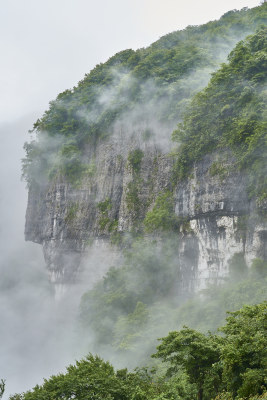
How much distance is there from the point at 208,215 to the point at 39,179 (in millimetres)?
24644

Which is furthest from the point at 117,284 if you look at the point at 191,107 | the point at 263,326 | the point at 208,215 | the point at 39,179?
the point at 263,326

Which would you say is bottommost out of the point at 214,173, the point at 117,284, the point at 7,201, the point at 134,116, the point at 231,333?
the point at 231,333

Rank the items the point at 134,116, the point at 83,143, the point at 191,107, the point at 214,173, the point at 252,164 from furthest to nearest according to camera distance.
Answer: the point at 83,143
the point at 134,116
the point at 191,107
the point at 214,173
the point at 252,164

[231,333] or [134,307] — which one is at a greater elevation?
[134,307]

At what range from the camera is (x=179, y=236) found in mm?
31891

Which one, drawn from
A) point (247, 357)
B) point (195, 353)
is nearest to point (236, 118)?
point (195, 353)

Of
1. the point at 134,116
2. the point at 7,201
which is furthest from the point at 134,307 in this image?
the point at 7,201

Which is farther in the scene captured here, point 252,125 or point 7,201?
point 7,201

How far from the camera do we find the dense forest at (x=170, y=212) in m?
13.4

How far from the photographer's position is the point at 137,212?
124 ft

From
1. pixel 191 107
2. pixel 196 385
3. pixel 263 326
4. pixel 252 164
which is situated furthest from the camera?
pixel 191 107

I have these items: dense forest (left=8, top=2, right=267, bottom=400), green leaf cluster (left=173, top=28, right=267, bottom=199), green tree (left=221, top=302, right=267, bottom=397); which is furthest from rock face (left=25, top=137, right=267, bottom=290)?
green tree (left=221, top=302, right=267, bottom=397)

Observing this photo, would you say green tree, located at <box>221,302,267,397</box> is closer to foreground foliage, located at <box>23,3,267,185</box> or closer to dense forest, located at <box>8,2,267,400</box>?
dense forest, located at <box>8,2,267,400</box>

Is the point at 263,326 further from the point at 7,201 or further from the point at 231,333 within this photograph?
the point at 7,201
